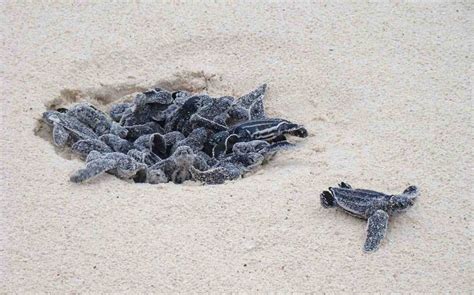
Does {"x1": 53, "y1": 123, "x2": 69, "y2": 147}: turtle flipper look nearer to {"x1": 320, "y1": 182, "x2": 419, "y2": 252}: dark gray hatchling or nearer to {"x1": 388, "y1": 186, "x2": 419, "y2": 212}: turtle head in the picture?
{"x1": 320, "y1": 182, "x2": 419, "y2": 252}: dark gray hatchling

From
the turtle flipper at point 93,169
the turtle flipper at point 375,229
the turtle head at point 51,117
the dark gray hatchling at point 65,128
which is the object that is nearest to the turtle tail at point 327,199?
the turtle flipper at point 375,229

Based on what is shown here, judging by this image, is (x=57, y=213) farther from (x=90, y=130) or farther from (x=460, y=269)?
(x=460, y=269)

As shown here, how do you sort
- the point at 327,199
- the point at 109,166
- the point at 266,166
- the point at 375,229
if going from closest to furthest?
the point at 375,229 → the point at 327,199 → the point at 109,166 → the point at 266,166

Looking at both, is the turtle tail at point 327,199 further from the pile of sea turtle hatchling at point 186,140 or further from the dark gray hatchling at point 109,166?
the dark gray hatchling at point 109,166

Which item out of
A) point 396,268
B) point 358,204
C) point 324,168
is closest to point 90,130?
point 324,168

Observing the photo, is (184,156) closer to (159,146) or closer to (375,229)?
(159,146)

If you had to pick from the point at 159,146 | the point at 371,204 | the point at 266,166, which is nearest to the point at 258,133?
the point at 266,166
